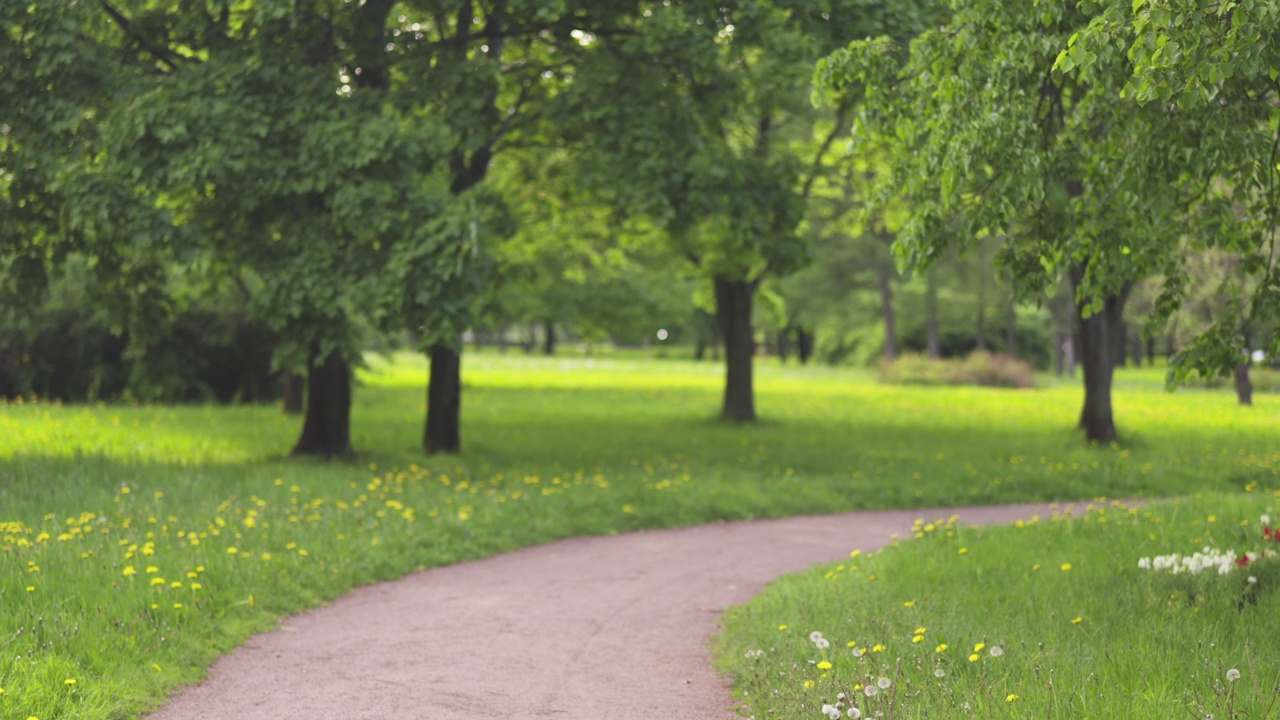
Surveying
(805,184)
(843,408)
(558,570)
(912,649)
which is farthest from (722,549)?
(843,408)

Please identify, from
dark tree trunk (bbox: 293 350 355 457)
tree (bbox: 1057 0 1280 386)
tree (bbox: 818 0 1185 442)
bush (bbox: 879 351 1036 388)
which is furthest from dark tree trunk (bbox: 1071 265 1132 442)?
bush (bbox: 879 351 1036 388)

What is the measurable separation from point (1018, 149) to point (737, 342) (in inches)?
690

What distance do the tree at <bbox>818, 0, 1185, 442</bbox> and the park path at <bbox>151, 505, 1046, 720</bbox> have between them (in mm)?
3097

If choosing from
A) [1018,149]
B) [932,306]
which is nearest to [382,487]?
[1018,149]

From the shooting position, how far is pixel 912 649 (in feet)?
21.1

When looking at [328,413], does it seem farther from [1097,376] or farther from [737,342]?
[1097,376]

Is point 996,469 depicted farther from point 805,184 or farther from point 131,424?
point 131,424

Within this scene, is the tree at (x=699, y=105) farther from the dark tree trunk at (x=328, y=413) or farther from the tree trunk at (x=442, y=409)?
the dark tree trunk at (x=328, y=413)

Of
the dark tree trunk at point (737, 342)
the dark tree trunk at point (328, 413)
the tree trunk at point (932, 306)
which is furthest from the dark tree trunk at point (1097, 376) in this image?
the tree trunk at point (932, 306)

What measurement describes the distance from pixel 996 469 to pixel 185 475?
10.8 m

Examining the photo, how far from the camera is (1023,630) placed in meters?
6.63

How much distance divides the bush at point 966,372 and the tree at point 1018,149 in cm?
3611

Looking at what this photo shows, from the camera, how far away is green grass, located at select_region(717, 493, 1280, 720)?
536 cm

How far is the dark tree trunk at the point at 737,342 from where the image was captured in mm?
23891
